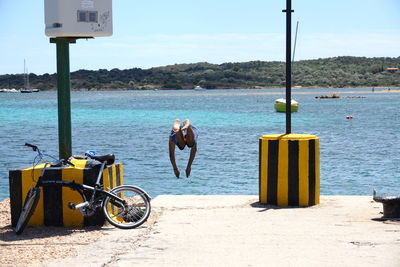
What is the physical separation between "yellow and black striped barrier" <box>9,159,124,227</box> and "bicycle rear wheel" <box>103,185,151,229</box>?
7.0 inches

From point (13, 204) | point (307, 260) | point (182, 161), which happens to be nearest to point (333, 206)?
point (307, 260)

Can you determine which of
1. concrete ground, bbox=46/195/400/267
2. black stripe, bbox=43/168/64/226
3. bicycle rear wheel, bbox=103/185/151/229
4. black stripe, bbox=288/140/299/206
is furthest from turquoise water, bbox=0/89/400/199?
bicycle rear wheel, bbox=103/185/151/229

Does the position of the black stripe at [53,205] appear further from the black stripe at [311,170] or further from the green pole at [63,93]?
the black stripe at [311,170]

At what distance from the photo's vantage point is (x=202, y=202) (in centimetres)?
1073

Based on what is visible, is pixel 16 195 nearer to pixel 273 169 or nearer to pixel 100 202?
pixel 100 202

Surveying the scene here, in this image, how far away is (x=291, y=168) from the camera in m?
10.1

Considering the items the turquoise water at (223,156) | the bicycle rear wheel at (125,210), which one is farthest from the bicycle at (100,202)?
the turquoise water at (223,156)

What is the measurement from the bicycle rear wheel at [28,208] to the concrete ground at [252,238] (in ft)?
3.04

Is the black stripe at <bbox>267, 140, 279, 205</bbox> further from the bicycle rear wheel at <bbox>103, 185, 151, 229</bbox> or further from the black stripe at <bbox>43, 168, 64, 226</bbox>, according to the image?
the black stripe at <bbox>43, 168, 64, 226</bbox>

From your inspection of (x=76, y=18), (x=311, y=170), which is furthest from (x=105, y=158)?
(x=311, y=170)

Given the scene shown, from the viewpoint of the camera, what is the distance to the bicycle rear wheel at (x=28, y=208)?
842 centimetres

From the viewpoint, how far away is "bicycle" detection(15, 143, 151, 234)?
8531 mm

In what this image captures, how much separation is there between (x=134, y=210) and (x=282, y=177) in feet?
7.60

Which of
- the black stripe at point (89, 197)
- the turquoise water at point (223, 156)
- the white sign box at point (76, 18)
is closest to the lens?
the black stripe at point (89, 197)
